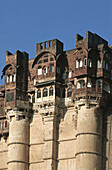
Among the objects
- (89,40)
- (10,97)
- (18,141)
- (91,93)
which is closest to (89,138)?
(91,93)

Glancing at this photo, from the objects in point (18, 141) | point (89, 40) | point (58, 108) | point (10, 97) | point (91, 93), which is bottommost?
point (18, 141)

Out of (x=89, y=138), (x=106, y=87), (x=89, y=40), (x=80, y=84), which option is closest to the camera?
(x=89, y=138)

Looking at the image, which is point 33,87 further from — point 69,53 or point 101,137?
point 101,137

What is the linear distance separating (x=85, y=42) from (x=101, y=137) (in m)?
7.73

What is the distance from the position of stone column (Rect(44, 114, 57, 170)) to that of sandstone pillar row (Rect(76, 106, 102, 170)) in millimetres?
2529

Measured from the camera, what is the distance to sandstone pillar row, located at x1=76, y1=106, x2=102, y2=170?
51.2m

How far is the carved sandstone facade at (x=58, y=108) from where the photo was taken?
5228 centimetres

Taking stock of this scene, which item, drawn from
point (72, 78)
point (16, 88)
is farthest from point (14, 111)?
point (72, 78)

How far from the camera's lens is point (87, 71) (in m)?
53.0

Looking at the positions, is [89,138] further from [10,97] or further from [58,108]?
[10,97]

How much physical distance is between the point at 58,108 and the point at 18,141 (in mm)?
4302

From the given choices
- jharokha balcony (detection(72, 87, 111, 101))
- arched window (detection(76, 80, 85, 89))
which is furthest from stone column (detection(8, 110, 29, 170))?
jharokha balcony (detection(72, 87, 111, 101))

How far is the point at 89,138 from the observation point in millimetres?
51656

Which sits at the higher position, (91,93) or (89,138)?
(91,93)
